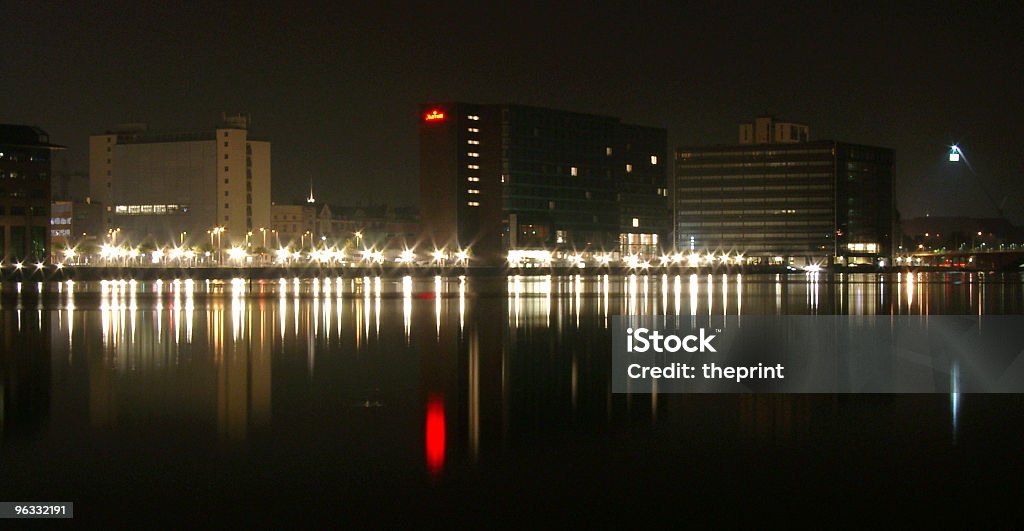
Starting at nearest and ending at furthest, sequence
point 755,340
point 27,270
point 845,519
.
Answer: point 845,519, point 755,340, point 27,270

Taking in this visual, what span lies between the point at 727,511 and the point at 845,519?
3.53 ft

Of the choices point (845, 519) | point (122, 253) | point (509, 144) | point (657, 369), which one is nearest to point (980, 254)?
point (509, 144)

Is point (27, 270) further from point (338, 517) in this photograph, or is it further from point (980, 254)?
point (980, 254)

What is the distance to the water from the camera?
11.7m

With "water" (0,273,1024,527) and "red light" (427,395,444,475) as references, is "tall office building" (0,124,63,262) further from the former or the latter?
"red light" (427,395,444,475)

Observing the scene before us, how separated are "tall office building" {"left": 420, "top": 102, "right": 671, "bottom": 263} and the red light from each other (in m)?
150

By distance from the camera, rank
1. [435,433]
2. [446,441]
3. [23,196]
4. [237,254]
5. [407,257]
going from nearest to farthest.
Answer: [446,441] < [435,433] < [23,196] < [237,254] < [407,257]

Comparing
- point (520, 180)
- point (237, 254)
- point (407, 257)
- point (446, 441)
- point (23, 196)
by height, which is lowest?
point (446, 441)

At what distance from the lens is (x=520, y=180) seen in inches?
6855

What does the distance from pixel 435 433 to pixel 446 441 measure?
2.01ft

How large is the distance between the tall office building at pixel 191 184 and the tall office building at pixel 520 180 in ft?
83.0

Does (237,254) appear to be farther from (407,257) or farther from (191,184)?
(191,184)

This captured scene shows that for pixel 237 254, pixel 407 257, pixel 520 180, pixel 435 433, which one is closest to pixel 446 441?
pixel 435 433

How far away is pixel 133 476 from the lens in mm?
12750
